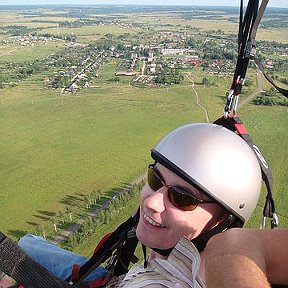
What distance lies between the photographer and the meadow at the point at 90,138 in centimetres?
1628

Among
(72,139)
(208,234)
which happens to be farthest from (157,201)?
(72,139)

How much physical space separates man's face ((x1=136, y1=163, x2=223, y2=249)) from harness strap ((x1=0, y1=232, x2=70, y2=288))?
0.30 m

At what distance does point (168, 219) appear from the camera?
3.90ft

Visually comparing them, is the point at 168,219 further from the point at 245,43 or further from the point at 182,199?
the point at 245,43

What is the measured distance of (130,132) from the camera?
2494cm

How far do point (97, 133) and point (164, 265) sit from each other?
947 inches

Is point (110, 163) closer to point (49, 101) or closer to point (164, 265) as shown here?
point (49, 101)

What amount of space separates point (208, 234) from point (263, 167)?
0.44 meters

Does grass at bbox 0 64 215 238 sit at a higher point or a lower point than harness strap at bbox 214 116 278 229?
lower

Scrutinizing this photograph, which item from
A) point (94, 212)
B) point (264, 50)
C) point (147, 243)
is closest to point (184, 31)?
point (264, 50)

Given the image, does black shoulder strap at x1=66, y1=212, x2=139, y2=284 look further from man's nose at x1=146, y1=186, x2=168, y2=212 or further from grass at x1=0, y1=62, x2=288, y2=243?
grass at x1=0, y1=62, x2=288, y2=243

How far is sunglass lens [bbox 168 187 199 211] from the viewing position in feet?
3.87

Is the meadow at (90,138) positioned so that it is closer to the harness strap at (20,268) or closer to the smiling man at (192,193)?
the smiling man at (192,193)

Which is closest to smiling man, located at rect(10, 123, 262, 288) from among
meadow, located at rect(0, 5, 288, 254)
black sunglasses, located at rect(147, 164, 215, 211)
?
black sunglasses, located at rect(147, 164, 215, 211)
